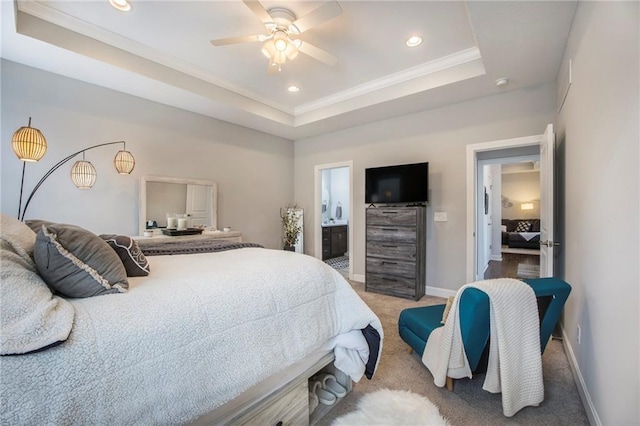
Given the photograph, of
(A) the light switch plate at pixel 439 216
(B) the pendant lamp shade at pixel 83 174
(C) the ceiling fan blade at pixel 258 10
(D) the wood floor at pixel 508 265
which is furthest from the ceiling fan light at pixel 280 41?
(D) the wood floor at pixel 508 265

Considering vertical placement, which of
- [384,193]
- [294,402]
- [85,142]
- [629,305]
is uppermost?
[85,142]

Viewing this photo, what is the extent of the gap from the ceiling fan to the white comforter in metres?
1.83

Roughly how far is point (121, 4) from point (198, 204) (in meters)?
2.35

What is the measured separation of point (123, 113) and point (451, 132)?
414 centimetres

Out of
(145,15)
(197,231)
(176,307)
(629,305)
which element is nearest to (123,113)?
(145,15)

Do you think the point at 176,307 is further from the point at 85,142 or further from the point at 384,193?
the point at 384,193

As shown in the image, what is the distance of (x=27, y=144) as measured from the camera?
7.45 feet

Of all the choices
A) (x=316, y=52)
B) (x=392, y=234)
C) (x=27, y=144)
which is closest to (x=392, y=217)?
(x=392, y=234)

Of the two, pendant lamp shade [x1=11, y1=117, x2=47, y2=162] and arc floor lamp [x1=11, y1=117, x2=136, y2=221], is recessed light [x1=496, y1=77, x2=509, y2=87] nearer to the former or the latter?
arc floor lamp [x1=11, y1=117, x2=136, y2=221]

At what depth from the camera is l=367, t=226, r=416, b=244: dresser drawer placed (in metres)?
3.68

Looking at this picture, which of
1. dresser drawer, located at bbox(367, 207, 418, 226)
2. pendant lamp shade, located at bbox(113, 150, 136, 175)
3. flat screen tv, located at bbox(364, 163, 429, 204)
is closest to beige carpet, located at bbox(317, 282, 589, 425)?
dresser drawer, located at bbox(367, 207, 418, 226)

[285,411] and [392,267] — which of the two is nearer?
[285,411]

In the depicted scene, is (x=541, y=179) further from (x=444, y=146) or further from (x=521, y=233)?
(x=521, y=233)

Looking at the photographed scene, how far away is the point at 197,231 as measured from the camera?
→ 370cm
